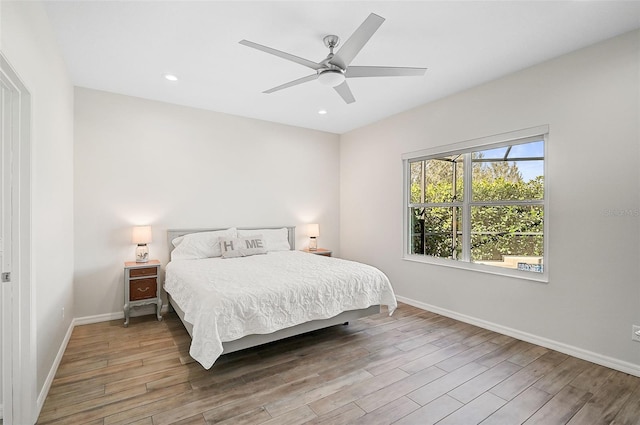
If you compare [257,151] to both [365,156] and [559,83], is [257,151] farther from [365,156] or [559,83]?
[559,83]

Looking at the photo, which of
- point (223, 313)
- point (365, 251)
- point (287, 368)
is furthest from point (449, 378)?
point (365, 251)

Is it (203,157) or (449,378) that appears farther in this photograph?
(203,157)

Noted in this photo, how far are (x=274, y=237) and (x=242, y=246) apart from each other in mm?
671

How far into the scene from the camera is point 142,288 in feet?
11.9

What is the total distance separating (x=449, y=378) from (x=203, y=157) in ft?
13.0

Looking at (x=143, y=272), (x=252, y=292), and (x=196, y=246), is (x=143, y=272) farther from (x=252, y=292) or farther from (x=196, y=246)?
(x=252, y=292)

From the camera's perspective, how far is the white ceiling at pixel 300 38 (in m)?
2.22

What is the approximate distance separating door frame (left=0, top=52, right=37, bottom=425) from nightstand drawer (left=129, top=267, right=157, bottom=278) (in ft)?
5.72

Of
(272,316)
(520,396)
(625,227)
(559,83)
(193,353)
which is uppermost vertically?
(559,83)

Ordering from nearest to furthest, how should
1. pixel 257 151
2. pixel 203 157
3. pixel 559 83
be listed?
pixel 559 83 → pixel 203 157 → pixel 257 151

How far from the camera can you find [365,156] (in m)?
5.19

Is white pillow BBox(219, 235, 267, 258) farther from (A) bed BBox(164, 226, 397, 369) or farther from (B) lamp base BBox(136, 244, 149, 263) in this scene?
(B) lamp base BBox(136, 244, 149, 263)

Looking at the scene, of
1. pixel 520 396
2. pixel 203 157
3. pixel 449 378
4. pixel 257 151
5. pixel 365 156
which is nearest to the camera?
pixel 520 396

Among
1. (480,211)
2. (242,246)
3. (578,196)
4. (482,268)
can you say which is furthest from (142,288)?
(578,196)
